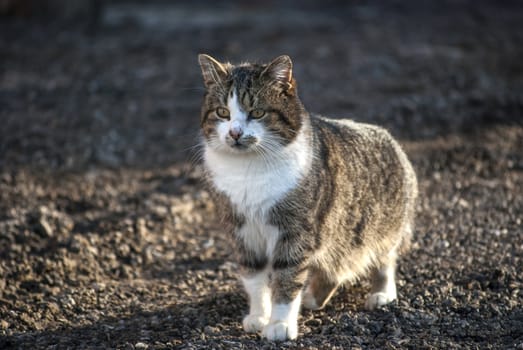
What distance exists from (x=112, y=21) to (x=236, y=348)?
963 centimetres

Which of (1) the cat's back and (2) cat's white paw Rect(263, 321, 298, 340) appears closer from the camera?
(2) cat's white paw Rect(263, 321, 298, 340)

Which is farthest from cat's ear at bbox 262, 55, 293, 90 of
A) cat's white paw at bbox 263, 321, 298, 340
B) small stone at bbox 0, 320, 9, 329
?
A: small stone at bbox 0, 320, 9, 329

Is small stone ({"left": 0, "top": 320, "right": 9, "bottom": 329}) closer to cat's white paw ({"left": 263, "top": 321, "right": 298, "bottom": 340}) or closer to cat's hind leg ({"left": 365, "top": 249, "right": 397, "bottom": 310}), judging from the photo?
cat's white paw ({"left": 263, "top": 321, "right": 298, "bottom": 340})

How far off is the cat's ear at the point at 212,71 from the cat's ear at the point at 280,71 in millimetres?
245

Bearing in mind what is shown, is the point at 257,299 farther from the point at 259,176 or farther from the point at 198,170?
the point at 198,170

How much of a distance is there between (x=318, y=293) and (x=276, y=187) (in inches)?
37.8

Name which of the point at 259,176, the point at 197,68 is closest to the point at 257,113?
the point at 259,176

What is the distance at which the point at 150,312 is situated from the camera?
190 inches

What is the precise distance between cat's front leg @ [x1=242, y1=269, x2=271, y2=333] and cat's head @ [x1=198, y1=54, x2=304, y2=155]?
750mm

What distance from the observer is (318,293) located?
15.9ft

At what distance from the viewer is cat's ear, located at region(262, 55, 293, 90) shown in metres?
4.29

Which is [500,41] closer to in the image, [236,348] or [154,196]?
[154,196]

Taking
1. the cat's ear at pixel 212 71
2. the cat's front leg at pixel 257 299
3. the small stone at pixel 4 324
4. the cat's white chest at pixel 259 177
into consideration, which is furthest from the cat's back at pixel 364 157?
the small stone at pixel 4 324

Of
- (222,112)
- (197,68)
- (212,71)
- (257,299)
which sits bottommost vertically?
(257,299)
